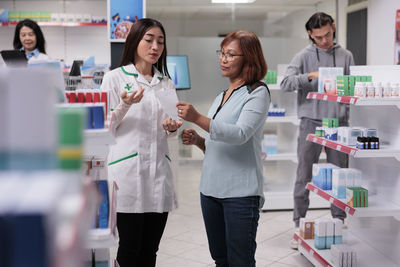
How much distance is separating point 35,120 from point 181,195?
6.00 metres

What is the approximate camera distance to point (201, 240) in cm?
479

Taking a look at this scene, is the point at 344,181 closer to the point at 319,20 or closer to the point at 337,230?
the point at 337,230

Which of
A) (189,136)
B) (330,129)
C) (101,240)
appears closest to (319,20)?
(330,129)

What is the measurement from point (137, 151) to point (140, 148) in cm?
2

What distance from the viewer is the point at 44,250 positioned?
2.23ft

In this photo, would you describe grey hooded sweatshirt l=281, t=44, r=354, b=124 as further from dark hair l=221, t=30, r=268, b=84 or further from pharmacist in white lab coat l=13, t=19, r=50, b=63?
pharmacist in white lab coat l=13, t=19, r=50, b=63

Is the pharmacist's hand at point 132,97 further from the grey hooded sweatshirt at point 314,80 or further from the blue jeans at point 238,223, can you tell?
the grey hooded sweatshirt at point 314,80

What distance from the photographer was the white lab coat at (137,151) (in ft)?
8.72

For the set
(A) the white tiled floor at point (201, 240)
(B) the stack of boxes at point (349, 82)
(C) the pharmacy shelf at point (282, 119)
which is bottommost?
(A) the white tiled floor at point (201, 240)

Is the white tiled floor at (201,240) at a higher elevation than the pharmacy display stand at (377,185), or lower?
lower

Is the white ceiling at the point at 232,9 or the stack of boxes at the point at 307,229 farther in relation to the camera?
the white ceiling at the point at 232,9

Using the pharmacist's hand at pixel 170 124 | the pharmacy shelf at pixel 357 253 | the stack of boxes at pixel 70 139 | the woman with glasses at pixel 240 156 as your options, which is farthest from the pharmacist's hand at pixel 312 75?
the stack of boxes at pixel 70 139

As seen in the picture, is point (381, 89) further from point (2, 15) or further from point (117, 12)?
point (2, 15)

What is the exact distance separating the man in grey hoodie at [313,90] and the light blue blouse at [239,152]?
6.87 feet
